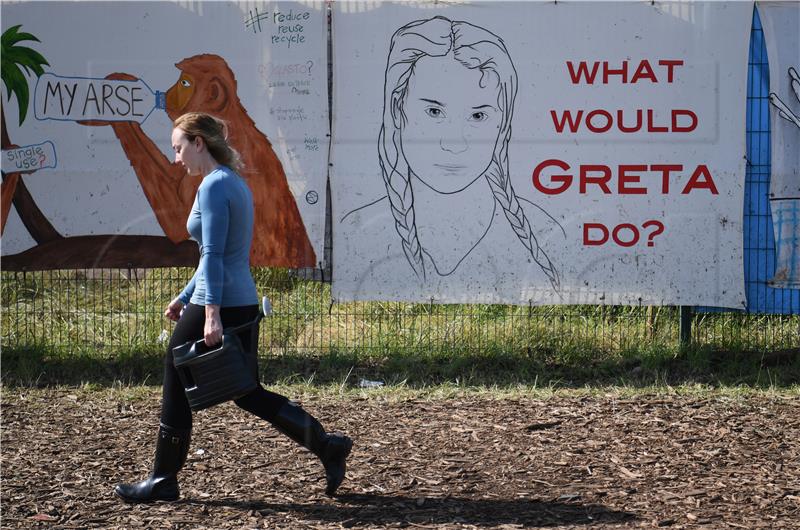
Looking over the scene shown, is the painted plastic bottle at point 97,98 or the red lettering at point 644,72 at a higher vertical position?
the red lettering at point 644,72

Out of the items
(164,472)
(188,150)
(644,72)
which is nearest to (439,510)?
(164,472)


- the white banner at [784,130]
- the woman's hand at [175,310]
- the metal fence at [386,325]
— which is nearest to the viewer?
the woman's hand at [175,310]

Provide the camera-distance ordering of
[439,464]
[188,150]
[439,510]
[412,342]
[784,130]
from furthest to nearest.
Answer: [412,342] → [784,130] → [439,464] → [439,510] → [188,150]

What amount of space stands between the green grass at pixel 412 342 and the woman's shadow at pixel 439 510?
2848 mm

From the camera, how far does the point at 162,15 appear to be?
846cm

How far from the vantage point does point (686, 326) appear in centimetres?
855

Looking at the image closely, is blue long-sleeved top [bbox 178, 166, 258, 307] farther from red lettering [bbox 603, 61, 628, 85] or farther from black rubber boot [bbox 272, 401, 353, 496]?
red lettering [bbox 603, 61, 628, 85]

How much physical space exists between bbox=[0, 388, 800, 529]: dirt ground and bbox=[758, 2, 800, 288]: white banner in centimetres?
139

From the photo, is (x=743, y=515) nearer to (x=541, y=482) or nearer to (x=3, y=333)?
(x=541, y=482)

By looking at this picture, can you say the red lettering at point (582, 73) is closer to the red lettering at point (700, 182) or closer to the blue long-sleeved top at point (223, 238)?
the red lettering at point (700, 182)

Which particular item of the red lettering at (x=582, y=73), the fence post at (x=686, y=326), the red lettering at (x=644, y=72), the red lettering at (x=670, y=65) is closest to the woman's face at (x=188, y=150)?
the red lettering at (x=582, y=73)

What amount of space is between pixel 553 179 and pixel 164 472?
433 cm

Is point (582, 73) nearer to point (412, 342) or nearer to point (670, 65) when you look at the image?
point (670, 65)

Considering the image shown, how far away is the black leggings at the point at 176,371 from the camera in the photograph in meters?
5.02
